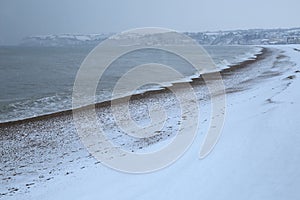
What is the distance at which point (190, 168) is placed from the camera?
297 inches

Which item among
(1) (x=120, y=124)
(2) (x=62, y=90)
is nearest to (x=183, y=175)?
(1) (x=120, y=124)

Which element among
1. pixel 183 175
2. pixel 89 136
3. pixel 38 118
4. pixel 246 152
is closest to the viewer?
pixel 183 175

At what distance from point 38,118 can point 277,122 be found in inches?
506

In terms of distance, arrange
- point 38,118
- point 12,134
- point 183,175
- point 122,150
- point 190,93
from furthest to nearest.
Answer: point 190,93 < point 38,118 < point 12,134 < point 122,150 < point 183,175

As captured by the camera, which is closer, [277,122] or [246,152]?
[246,152]

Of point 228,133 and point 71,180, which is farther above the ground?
point 228,133

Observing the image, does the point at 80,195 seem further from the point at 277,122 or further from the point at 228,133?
the point at 277,122

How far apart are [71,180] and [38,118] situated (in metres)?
9.67

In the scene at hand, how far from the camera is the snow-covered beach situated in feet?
20.4

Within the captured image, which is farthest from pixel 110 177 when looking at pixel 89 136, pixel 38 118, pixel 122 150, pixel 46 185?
pixel 38 118

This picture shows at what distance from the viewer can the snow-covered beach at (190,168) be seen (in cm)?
623

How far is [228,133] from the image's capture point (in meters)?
9.74

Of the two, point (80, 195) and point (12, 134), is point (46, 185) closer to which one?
point (80, 195)

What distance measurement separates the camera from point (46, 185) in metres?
8.48
